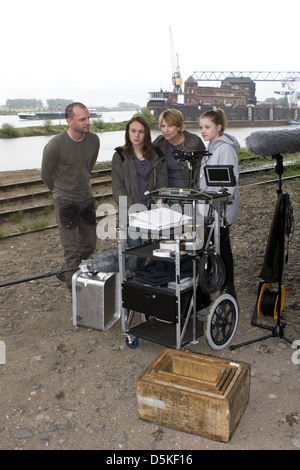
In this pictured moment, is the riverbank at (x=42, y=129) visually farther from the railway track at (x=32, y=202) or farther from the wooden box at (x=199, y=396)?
the wooden box at (x=199, y=396)

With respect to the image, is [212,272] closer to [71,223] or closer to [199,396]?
[199,396]

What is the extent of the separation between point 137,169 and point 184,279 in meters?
1.33

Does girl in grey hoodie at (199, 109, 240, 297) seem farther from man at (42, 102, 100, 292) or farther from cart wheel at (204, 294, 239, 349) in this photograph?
man at (42, 102, 100, 292)

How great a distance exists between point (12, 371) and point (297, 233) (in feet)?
19.3

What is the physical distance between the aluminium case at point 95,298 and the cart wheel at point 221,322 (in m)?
1.07

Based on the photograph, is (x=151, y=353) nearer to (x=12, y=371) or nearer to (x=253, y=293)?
(x=12, y=371)

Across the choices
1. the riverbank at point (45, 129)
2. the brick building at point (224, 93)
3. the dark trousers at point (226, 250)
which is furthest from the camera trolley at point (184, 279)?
the brick building at point (224, 93)

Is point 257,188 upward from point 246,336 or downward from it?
upward

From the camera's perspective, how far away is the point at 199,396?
2.81m

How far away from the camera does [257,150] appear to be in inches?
153

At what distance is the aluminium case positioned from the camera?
14.3 feet

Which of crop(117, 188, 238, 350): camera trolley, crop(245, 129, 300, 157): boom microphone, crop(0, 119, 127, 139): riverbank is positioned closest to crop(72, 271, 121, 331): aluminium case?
crop(117, 188, 238, 350): camera trolley

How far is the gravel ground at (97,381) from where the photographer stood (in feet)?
9.61
